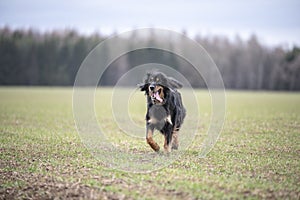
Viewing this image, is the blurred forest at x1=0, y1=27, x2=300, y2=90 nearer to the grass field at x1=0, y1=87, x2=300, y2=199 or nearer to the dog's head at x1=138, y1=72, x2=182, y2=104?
the grass field at x1=0, y1=87, x2=300, y2=199

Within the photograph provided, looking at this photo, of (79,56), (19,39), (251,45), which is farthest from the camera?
(251,45)

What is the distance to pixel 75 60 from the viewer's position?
88062 millimetres

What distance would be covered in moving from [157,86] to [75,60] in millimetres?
79715

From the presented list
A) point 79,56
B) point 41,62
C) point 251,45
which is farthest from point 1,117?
point 251,45

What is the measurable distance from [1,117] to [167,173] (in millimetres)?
15490

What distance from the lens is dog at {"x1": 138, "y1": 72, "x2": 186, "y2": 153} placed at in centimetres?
1038

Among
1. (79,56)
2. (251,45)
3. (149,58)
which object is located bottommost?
(149,58)

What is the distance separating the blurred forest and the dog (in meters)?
75.7

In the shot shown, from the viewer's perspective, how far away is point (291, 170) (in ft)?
31.9

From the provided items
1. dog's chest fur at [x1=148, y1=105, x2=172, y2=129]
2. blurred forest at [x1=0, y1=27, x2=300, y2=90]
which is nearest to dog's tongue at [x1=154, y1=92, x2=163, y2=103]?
dog's chest fur at [x1=148, y1=105, x2=172, y2=129]

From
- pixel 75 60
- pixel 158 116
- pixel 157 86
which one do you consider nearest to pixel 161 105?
pixel 158 116

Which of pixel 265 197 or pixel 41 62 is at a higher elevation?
pixel 41 62

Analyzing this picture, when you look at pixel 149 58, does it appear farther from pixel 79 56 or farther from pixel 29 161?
pixel 79 56

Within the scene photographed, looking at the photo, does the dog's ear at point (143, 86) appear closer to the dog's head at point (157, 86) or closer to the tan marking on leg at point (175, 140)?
the dog's head at point (157, 86)
